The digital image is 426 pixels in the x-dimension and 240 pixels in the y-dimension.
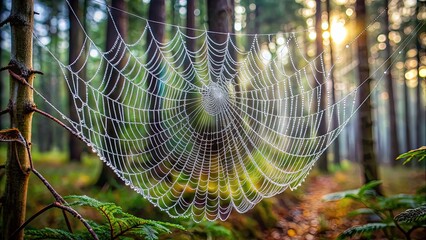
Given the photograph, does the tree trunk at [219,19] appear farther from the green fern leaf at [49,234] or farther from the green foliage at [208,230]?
the green fern leaf at [49,234]

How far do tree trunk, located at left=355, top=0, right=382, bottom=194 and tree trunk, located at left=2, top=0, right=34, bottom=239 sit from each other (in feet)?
20.2

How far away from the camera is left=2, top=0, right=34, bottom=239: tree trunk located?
7.27 ft

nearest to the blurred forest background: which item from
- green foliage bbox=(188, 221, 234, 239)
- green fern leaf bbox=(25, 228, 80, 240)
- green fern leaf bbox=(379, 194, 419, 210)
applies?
green foliage bbox=(188, 221, 234, 239)

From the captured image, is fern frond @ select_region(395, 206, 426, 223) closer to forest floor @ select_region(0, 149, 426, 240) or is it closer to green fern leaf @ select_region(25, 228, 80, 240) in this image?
forest floor @ select_region(0, 149, 426, 240)

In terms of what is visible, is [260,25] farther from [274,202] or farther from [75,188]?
[75,188]

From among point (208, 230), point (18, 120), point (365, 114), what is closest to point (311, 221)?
point (365, 114)

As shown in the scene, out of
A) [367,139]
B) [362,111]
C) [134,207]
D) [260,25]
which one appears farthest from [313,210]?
[260,25]

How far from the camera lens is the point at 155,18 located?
247 inches

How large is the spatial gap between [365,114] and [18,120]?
252 inches

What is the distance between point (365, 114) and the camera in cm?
650

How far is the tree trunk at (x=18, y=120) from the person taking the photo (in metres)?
2.22

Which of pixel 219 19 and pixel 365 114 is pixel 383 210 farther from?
pixel 219 19

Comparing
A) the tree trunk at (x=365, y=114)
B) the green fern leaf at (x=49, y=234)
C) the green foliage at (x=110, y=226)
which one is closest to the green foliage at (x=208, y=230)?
the green foliage at (x=110, y=226)

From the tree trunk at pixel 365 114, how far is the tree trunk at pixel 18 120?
6152 millimetres
